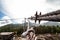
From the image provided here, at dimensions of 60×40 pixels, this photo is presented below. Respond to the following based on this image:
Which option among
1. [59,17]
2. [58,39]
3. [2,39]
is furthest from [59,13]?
[58,39]

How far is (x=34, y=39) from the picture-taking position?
938mm

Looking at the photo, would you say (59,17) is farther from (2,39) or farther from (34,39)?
(2,39)

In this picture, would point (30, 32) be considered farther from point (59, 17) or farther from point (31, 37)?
point (59, 17)

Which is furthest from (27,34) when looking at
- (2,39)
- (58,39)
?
(58,39)

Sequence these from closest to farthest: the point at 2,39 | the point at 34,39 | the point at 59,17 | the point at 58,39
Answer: the point at 59,17 → the point at 34,39 → the point at 2,39 → the point at 58,39

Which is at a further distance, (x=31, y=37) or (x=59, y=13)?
(x=31, y=37)

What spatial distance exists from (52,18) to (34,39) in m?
0.23

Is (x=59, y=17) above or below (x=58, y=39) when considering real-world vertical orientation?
above

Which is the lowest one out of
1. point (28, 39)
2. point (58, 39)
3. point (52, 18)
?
point (58, 39)

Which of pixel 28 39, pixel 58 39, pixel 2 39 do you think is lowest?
pixel 58 39

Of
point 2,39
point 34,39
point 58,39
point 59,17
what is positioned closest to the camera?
point 59,17

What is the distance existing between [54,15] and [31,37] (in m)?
0.24

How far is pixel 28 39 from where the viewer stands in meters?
0.96

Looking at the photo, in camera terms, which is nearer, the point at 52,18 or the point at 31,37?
the point at 52,18
